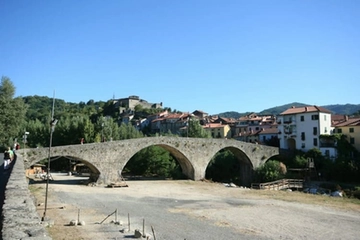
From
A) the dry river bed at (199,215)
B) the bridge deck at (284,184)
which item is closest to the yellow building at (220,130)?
the bridge deck at (284,184)

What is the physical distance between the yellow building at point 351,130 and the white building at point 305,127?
1435 millimetres

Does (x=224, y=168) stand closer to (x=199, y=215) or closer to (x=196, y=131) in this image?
(x=196, y=131)

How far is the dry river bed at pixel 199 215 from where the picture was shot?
1319 cm

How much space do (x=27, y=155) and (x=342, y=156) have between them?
3487 cm

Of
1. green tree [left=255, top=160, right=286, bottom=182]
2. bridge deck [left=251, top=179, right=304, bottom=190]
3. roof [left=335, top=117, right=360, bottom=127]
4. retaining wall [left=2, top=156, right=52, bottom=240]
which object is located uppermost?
roof [left=335, top=117, right=360, bottom=127]

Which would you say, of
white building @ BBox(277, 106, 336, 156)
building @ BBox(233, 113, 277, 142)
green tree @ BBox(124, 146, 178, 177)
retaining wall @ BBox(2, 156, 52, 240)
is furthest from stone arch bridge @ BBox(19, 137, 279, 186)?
retaining wall @ BBox(2, 156, 52, 240)

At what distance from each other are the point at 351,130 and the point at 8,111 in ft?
138

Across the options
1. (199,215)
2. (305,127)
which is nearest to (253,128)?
(305,127)

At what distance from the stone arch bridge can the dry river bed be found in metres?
4.07

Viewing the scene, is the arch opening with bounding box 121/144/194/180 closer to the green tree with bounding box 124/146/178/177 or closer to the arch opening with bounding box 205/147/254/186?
the green tree with bounding box 124/146/178/177

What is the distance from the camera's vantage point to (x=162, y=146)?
119 feet

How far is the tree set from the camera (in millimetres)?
34594

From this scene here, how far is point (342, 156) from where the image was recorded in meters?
38.3

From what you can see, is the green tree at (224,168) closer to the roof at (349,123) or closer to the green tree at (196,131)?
the green tree at (196,131)
